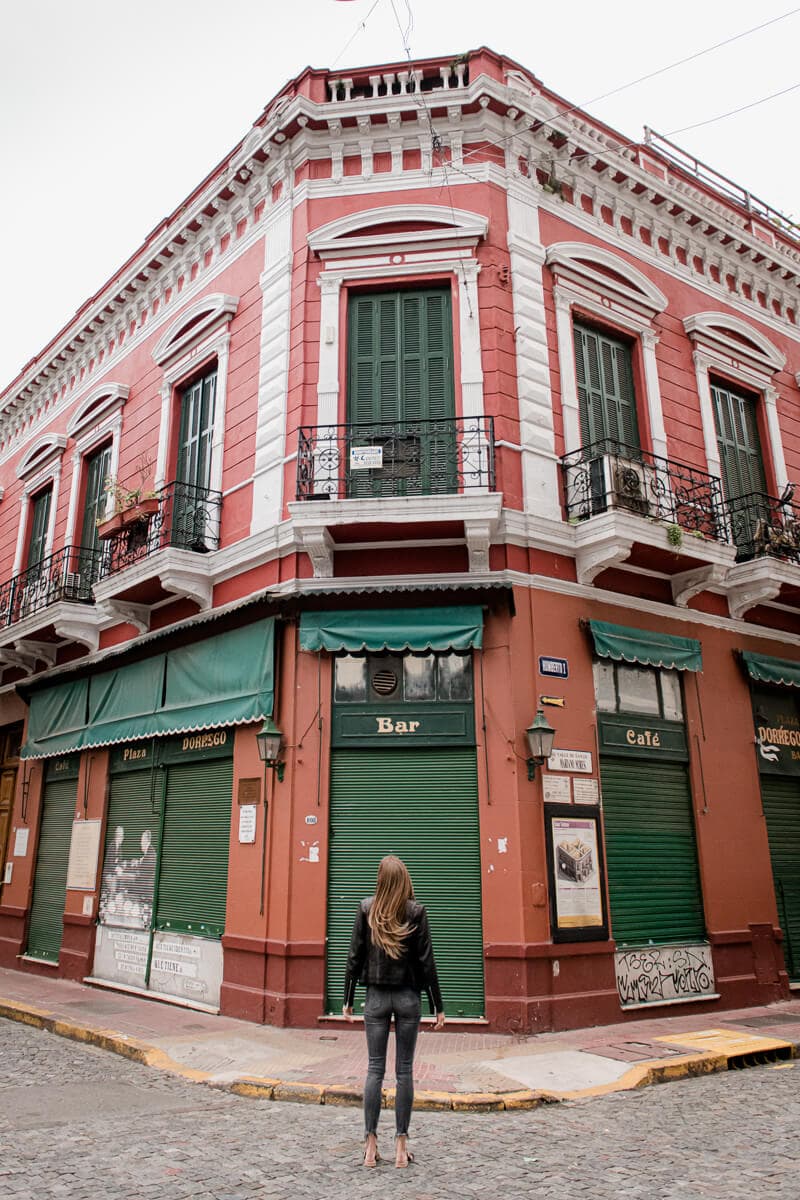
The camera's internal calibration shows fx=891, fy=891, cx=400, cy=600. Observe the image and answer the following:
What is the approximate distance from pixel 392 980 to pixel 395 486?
6.09 metres

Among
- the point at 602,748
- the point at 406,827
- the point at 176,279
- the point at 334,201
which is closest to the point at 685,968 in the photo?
the point at 602,748

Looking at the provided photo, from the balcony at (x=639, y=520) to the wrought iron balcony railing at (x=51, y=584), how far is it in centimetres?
746

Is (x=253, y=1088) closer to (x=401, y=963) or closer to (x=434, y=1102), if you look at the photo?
(x=434, y=1102)

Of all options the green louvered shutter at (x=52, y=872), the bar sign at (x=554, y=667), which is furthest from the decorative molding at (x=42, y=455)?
the bar sign at (x=554, y=667)

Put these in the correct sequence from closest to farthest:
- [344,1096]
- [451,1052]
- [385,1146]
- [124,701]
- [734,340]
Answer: [385,1146], [344,1096], [451,1052], [124,701], [734,340]

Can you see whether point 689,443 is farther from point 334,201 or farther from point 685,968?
point 685,968

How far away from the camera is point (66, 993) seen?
38.2ft

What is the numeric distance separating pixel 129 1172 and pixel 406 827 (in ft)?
16.0

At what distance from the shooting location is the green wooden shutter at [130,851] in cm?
1182

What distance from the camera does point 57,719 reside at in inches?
565

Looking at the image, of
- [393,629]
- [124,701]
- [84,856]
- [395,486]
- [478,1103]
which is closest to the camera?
[478,1103]

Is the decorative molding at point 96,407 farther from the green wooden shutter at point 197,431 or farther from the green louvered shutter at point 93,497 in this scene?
the green wooden shutter at point 197,431

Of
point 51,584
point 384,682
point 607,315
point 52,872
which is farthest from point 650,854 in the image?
point 51,584

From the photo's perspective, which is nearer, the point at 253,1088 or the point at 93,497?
the point at 253,1088
